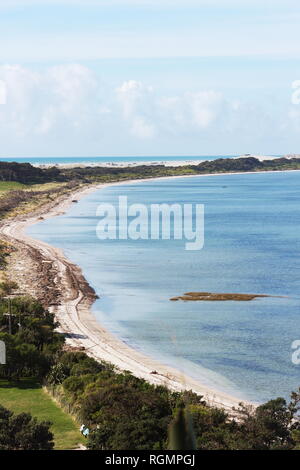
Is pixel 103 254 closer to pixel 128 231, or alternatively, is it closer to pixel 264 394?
pixel 128 231

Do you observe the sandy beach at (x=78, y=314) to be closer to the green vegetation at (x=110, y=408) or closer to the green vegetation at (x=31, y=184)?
the green vegetation at (x=110, y=408)

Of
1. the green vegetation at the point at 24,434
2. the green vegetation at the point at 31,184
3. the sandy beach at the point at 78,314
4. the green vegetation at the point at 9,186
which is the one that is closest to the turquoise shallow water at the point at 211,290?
the sandy beach at the point at 78,314

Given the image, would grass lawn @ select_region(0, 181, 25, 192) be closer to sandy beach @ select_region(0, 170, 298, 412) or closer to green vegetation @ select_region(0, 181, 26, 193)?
green vegetation @ select_region(0, 181, 26, 193)

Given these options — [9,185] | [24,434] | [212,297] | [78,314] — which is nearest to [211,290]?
[212,297]

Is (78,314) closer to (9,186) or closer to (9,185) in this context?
(9,186)

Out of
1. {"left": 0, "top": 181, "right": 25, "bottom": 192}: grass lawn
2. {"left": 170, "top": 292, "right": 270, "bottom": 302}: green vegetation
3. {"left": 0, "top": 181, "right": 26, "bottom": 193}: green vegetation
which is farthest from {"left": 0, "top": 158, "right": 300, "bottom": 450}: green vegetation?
{"left": 0, "top": 181, "right": 25, "bottom": 192}: grass lawn
